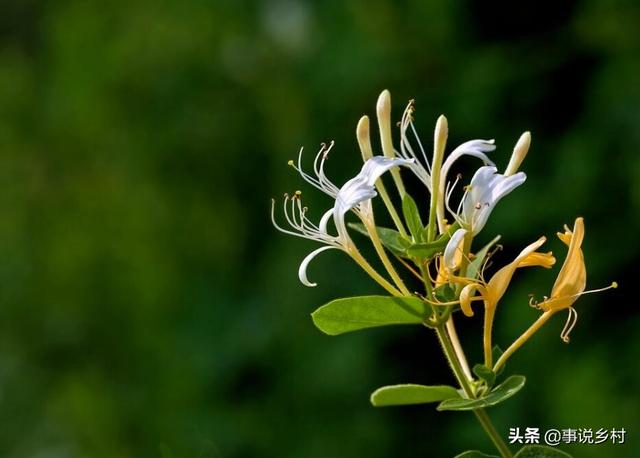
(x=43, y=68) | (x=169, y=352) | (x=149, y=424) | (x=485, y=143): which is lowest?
(x=149, y=424)

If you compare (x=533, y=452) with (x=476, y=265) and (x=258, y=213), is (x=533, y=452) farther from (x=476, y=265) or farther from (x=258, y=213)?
(x=258, y=213)

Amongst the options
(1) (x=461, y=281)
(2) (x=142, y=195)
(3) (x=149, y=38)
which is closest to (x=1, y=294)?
→ (2) (x=142, y=195)

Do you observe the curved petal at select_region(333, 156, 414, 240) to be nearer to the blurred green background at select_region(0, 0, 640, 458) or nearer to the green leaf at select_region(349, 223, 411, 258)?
the green leaf at select_region(349, 223, 411, 258)

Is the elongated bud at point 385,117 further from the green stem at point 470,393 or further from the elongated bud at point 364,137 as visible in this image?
the green stem at point 470,393

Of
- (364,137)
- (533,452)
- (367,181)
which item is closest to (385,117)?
(364,137)

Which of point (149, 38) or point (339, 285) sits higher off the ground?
point (149, 38)

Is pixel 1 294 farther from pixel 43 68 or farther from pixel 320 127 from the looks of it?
A: pixel 320 127

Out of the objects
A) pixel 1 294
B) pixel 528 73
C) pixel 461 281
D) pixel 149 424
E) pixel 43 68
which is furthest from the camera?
Result: pixel 43 68

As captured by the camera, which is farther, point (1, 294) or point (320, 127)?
point (1, 294)
